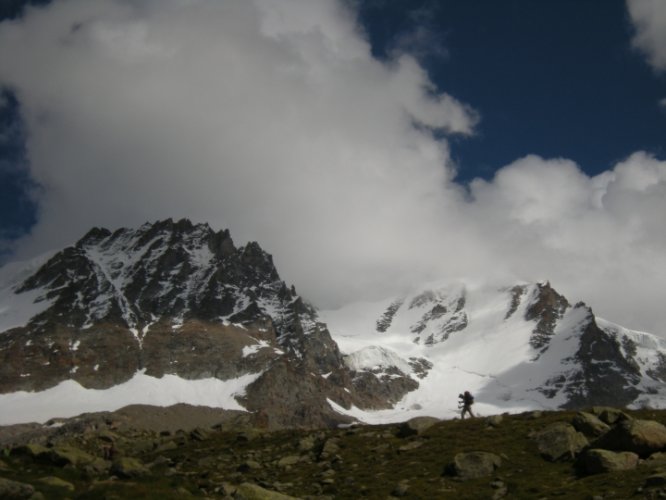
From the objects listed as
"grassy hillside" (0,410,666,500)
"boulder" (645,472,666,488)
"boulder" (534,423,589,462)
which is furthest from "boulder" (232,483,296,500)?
"boulder" (645,472,666,488)

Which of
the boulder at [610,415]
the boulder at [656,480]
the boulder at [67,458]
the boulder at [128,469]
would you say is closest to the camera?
the boulder at [656,480]

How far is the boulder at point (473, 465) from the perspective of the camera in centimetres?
3675

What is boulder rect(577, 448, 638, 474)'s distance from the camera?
33.1 m

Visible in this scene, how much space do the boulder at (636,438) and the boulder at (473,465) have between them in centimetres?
588

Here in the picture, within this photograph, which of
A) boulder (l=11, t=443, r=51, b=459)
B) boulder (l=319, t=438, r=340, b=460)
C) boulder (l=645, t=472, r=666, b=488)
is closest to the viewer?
boulder (l=645, t=472, r=666, b=488)

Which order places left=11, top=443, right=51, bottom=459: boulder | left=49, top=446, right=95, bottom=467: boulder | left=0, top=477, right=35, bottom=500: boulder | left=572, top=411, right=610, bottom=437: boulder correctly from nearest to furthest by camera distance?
1. left=0, top=477, right=35, bottom=500: boulder
2. left=572, top=411, right=610, bottom=437: boulder
3. left=49, top=446, right=95, bottom=467: boulder
4. left=11, top=443, right=51, bottom=459: boulder

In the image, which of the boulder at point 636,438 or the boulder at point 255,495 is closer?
the boulder at point 255,495

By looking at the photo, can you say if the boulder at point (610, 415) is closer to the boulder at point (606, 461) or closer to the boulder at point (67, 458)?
the boulder at point (606, 461)

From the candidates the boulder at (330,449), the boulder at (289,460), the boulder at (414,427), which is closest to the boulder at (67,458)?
the boulder at (289,460)

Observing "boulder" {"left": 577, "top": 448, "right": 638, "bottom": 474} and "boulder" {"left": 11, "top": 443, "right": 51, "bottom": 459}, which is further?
"boulder" {"left": 11, "top": 443, "right": 51, "bottom": 459}

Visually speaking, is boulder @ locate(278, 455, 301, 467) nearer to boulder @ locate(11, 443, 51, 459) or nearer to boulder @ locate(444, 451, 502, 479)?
boulder @ locate(444, 451, 502, 479)

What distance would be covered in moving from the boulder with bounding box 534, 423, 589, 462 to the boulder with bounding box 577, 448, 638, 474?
2.37 meters

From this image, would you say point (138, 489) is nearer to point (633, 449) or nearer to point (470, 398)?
point (633, 449)

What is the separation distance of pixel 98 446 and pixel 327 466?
30244 millimetres
